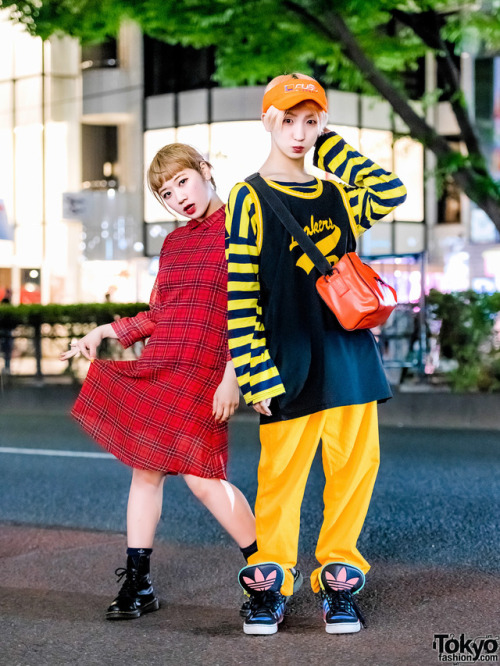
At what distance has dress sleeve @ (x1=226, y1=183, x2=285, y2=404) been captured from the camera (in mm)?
3096

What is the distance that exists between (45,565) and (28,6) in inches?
371

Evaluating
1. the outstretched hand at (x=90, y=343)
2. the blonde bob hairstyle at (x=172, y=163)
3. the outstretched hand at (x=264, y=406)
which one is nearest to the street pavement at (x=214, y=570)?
the outstretched hand at (x=264, y=406)

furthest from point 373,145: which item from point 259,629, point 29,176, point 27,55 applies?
point 259,629

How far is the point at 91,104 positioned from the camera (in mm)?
30500

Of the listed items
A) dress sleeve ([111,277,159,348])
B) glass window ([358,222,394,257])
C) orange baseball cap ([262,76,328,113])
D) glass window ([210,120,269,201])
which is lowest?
dress sleeve ([111,277,159,348])

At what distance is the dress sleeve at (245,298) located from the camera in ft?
10.2

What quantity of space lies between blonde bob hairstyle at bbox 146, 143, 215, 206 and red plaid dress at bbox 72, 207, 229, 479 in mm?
208

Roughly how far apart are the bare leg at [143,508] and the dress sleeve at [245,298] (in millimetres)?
627

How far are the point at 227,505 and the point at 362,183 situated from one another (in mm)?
1255

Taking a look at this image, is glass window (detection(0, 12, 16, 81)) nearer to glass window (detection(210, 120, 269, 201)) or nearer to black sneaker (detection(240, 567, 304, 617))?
glass window (detection(210, 120, 269, 201))

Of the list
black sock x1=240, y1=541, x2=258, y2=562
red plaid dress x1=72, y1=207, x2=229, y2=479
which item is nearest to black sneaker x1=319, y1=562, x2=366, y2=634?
black sock x1=240, y1=541, x2=258, y2=562

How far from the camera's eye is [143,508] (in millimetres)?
3496

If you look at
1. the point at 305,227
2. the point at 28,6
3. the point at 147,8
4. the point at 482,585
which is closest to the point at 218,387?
the point at 305,227

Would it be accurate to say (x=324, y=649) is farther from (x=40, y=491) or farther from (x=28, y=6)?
(x=28, y=6)
